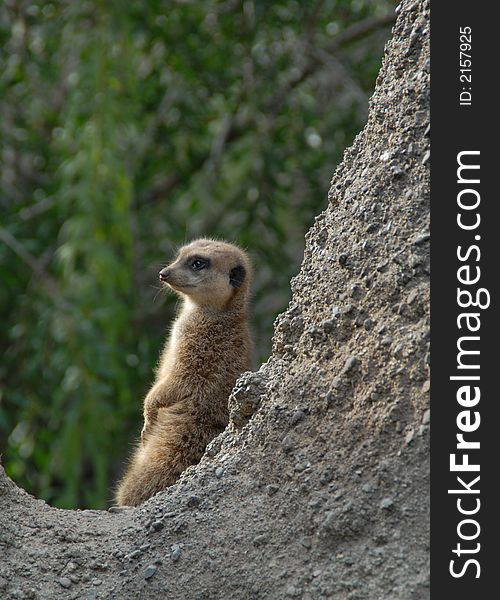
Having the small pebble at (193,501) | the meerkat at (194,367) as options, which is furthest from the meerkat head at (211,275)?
the small pebble at (193,501)

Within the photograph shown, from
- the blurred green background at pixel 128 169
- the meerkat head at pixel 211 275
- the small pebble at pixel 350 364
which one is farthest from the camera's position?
the blurred green background at pixel 128 169

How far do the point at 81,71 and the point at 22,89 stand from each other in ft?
4.76

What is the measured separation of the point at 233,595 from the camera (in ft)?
8.24

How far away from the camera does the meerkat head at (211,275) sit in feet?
13.5

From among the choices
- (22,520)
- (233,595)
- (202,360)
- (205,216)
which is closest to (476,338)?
(233,595)

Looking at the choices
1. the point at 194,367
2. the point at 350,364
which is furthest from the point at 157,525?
the point at 194,367

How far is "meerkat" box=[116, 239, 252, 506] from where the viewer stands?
140 inches

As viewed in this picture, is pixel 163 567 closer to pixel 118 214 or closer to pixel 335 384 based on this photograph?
pixel 335 384

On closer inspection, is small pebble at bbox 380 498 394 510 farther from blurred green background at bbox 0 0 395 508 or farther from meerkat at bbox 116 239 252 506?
blurred green background at bbox 0 0 395 508

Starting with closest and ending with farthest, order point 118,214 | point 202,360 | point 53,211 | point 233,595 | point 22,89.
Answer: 1. point 233,595
2. point 202,360
3. point 118,214
4. point 53,211
5. point 22,89

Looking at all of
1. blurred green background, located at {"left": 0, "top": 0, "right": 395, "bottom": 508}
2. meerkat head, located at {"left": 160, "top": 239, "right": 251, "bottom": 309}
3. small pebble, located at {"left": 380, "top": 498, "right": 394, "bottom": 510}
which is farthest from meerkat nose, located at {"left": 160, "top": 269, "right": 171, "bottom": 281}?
small pebble, located at {"left": 380, "top": 498, "right": 394, "bottom": 510}

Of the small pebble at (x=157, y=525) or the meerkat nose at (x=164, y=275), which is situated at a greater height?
the meerkat nose at (x=164, y=275)

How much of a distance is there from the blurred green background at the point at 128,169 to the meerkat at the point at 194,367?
1765 mm

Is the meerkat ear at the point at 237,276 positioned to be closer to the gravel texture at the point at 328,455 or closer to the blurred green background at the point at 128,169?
the gravel texture at the point at 328,455
